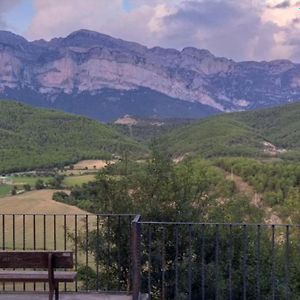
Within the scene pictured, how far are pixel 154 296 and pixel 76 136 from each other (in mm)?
93041

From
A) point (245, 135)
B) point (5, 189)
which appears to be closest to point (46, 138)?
point (245, 135)

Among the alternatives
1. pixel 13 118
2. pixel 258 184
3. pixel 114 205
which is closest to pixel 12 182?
pixel 258 184

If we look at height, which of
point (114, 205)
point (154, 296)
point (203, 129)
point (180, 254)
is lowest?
point (154, 296)

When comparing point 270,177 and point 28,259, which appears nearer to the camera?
point 28,259

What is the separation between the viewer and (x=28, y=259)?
223 inches

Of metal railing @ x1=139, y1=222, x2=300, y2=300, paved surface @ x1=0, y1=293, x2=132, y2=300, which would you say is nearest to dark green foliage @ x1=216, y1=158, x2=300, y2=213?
metal railing @ x1=139, y1=222, x2=300, y2=300

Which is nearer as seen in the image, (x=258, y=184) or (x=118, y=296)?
(x=118, y=296)

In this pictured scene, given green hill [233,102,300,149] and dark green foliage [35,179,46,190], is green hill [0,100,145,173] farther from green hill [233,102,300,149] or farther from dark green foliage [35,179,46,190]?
green hill [233,102,300,149]

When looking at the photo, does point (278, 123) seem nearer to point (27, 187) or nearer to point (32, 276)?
point (27, 187)

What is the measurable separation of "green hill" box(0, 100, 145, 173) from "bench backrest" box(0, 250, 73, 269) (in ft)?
232

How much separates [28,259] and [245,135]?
9801 cm

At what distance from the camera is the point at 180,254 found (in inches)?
519

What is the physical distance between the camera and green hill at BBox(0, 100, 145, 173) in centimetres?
8419

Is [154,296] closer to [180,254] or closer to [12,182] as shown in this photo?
[180,254]
